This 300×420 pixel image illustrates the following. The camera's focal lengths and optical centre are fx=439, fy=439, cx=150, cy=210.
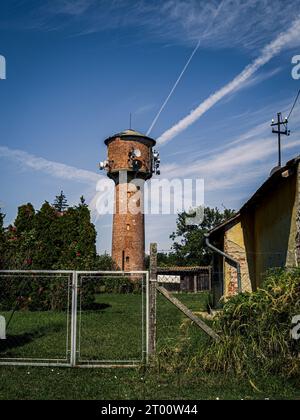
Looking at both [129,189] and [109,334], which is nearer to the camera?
[109,334]

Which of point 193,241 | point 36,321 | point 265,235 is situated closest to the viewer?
point 265,235

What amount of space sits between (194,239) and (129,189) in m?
19.1

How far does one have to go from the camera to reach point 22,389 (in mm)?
5855

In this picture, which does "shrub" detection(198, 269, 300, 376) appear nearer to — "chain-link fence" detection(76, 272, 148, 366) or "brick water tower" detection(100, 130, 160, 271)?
"chain-link fence" detection(76, 272, 148, 366)

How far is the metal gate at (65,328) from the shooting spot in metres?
7.46

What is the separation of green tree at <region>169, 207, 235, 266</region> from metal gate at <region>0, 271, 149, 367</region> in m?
31.8

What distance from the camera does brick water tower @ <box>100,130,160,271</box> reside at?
113 feet

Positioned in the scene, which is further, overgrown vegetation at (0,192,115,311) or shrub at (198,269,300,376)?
overgrown vegetation at (0,192,115,311)

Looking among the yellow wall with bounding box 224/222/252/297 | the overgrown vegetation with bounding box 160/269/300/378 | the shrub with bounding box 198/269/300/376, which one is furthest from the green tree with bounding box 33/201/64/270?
the shrub with bounding box 198/269/300/376

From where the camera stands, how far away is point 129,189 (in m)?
35.0

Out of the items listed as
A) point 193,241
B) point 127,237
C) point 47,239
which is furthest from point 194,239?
point 47,239

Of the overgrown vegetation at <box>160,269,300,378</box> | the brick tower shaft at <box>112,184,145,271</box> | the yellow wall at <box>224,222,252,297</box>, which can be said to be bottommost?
the overgrown vegetation at <box>160,269,300,378</box>

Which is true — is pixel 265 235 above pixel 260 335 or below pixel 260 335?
above

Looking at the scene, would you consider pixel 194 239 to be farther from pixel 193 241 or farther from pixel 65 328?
pixel 65 328
